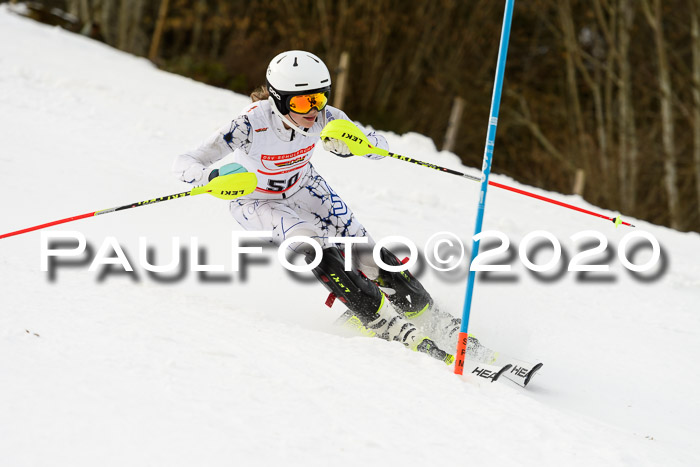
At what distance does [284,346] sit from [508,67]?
1648cm

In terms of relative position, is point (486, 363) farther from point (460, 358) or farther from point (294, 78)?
point (294, 78)

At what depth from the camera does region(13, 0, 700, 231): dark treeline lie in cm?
1452

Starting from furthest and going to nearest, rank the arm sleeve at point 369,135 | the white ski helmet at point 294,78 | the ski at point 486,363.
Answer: the arm sleeve at point 369,135
the white ski helmet at point 294,78
the ski at point 486,363

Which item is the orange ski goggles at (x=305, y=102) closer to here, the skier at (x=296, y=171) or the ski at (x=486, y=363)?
the skier at (x=296, y=171)

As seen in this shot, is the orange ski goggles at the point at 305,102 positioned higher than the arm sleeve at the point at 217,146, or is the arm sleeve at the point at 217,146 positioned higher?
the orange ski goggles at the point at 305,102

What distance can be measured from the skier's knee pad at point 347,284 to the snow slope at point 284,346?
0.32 metres

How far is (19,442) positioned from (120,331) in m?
0.95

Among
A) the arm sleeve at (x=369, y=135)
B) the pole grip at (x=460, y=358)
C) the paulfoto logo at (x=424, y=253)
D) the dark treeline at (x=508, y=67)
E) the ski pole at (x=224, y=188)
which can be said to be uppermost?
the dark treeline at (x=508, y=67)

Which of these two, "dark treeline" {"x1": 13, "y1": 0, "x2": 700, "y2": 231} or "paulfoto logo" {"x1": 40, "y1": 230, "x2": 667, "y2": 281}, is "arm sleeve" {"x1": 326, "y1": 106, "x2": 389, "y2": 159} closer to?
"paulfoto logo" {"x1": 40, "y1": 230, "x2": 667, "y2": 281}

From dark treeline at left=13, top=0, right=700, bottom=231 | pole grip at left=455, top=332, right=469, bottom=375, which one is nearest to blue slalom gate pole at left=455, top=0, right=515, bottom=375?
pole grip at left=455, top=332, right=469, bottom=375

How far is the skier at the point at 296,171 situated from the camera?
3.82m

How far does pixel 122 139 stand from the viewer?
24.4 feet

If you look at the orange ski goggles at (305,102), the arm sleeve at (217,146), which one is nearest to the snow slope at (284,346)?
the arm sleeve at (217,146)

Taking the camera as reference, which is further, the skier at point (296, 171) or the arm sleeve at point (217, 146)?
the skier at point (296, 171)
